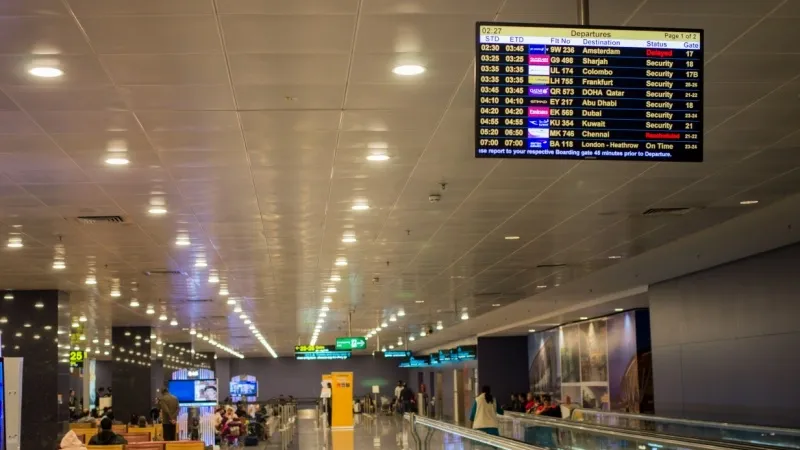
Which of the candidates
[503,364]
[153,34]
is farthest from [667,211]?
[503,364]

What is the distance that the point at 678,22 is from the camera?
24.6ft

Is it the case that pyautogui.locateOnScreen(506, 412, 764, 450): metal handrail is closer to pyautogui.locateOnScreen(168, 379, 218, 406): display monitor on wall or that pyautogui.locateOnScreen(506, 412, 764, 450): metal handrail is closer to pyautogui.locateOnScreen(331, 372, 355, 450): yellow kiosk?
pyautogui.locateOnScreen(168, 379, 218, 406): display monitor on wall

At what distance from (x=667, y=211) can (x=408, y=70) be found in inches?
308

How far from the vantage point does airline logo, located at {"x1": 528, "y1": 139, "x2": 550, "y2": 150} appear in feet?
23.5

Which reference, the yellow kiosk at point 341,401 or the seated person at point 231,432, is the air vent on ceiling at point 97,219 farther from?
the yellow kiosk at point 341,401

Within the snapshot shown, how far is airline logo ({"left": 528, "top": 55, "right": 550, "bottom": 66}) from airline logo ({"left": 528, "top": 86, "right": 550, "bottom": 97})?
0.23 metres

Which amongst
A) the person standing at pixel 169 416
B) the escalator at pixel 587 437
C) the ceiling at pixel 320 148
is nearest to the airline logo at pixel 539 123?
the ceiling at pixel 320 148

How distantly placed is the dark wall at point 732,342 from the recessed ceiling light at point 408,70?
11.6 meters

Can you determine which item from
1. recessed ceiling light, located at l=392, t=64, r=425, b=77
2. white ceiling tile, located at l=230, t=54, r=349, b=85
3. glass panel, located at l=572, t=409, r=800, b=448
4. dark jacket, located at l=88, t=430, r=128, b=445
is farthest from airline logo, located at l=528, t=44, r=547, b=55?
dark jacket, located at l=88, t=430, r=128, b=445

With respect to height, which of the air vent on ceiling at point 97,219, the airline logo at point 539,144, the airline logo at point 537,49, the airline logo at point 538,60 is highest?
the air vent on ceiling at point 97,219

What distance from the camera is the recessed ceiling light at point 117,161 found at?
11156 millimetres

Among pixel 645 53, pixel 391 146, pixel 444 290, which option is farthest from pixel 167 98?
pixel 444 290

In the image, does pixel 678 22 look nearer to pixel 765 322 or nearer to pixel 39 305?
pixel 765 322

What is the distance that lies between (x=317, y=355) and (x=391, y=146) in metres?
35.5
